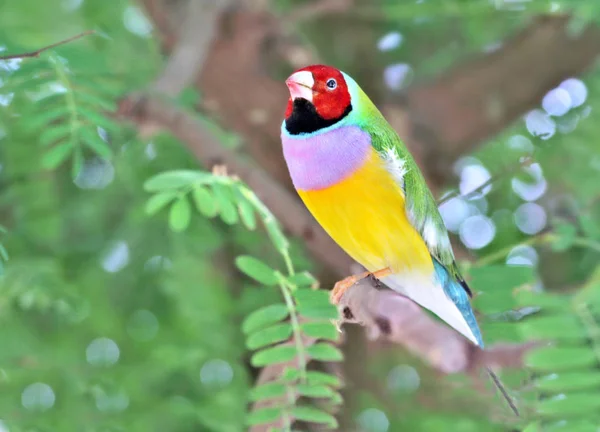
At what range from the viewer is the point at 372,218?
87 centimetres

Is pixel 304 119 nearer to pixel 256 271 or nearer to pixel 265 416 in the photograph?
pixel 256 271

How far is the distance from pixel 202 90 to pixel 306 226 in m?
0.48

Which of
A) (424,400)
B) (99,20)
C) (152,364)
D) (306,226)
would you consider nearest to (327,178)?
(306,226)

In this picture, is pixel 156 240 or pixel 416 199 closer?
pixel 416 199

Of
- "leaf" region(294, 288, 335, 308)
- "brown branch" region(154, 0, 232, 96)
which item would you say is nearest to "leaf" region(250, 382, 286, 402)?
"leaf" region(294, 288, 335, 308)

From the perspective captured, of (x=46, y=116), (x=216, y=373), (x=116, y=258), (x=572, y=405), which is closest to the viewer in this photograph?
(x=572, y=405)

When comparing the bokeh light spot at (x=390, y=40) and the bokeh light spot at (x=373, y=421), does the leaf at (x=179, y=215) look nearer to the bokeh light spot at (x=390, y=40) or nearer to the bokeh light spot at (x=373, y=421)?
the bokeh light spot at (x=373, y=421)

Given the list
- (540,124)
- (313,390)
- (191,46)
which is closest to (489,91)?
(540,124)

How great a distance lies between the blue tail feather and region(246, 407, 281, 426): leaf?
0.25m

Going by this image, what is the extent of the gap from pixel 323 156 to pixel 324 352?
0.24 metres

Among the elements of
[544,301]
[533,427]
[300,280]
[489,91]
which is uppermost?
[489,91]

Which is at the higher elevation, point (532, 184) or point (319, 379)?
point (532, 184)

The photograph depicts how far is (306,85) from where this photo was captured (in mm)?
819

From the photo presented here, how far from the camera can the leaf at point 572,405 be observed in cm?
65
